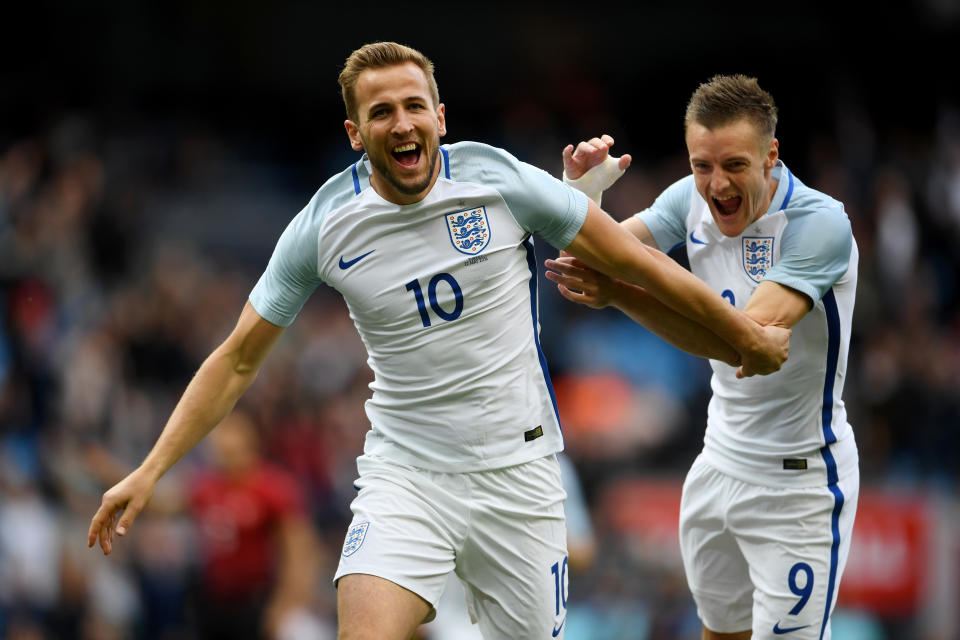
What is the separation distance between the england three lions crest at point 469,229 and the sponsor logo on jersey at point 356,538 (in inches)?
42.0

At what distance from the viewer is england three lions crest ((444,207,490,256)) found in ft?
15.2

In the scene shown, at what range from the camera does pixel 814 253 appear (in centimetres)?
489

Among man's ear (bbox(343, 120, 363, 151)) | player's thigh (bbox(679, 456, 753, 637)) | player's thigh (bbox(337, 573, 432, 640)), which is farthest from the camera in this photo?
player's thigh (bbox(679, 456, 753, 637))

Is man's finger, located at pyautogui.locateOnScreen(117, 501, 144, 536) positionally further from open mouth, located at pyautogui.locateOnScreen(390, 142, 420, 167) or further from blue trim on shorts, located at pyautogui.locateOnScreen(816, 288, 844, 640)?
blue trim on shorts, located at pyautogui.locateOnScreen(816, 288, 844, 640)

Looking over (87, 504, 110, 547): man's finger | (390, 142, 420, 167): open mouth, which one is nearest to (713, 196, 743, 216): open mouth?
(390, 142, 420, 167): open mouth

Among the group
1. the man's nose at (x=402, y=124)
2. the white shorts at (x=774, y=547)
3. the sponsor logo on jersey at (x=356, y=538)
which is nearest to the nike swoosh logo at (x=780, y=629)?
the white shorts at (x=774, y=547)

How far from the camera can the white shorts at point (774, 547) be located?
5.08 meters

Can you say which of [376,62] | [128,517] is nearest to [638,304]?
A: [376,62]

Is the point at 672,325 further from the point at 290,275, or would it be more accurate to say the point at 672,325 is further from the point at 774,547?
the point at 290,275

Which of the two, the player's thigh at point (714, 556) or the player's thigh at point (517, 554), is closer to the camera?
the player's thigh at point (517, 554)

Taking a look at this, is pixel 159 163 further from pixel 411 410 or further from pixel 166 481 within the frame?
pixel 411 410

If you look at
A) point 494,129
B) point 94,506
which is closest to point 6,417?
point 94,506

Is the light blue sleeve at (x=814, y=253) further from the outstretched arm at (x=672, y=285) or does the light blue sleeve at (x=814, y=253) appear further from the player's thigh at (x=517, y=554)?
the player's thigh at (x=517, y=554)

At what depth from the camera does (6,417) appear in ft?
36.7
